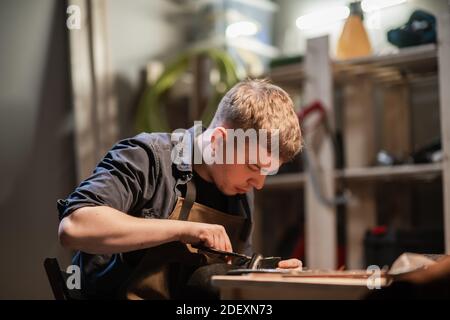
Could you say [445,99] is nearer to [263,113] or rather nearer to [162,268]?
[263,113]

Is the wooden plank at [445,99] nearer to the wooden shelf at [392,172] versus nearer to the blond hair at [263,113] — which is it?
the wooden shelf at [392,172]

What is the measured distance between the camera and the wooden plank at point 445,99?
6.73 feet

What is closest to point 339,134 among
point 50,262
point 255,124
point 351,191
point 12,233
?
point 351,191

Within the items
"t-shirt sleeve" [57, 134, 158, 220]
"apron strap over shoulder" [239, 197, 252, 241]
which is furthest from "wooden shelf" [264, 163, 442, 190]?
"t-shirt sleeve" [57, 134, 158, 220]

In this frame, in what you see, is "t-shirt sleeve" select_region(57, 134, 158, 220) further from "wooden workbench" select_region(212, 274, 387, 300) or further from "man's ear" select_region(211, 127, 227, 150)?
"wooden workbench" select_region(212, 274, 387, 300)

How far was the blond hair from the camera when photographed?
1223mm

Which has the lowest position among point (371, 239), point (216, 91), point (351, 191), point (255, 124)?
point (371, 239)

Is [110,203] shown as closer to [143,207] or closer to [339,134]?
[143,207]

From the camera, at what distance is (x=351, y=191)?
2.50 m

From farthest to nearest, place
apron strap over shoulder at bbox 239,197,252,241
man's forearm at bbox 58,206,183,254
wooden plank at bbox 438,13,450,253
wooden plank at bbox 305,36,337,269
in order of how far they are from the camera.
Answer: wooden plank at bbox 305,36,337,269, wooden plank at bbox 438,13,450,253, apron strap over shoulder at bbox 239,197,252,241, man's forearm at bbox 58,206,183,254

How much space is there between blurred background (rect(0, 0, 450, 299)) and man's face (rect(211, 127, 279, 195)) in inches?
38.6

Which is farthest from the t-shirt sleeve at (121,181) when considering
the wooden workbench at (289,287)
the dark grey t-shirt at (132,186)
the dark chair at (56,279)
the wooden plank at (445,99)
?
the wooden plank at (445,99)
